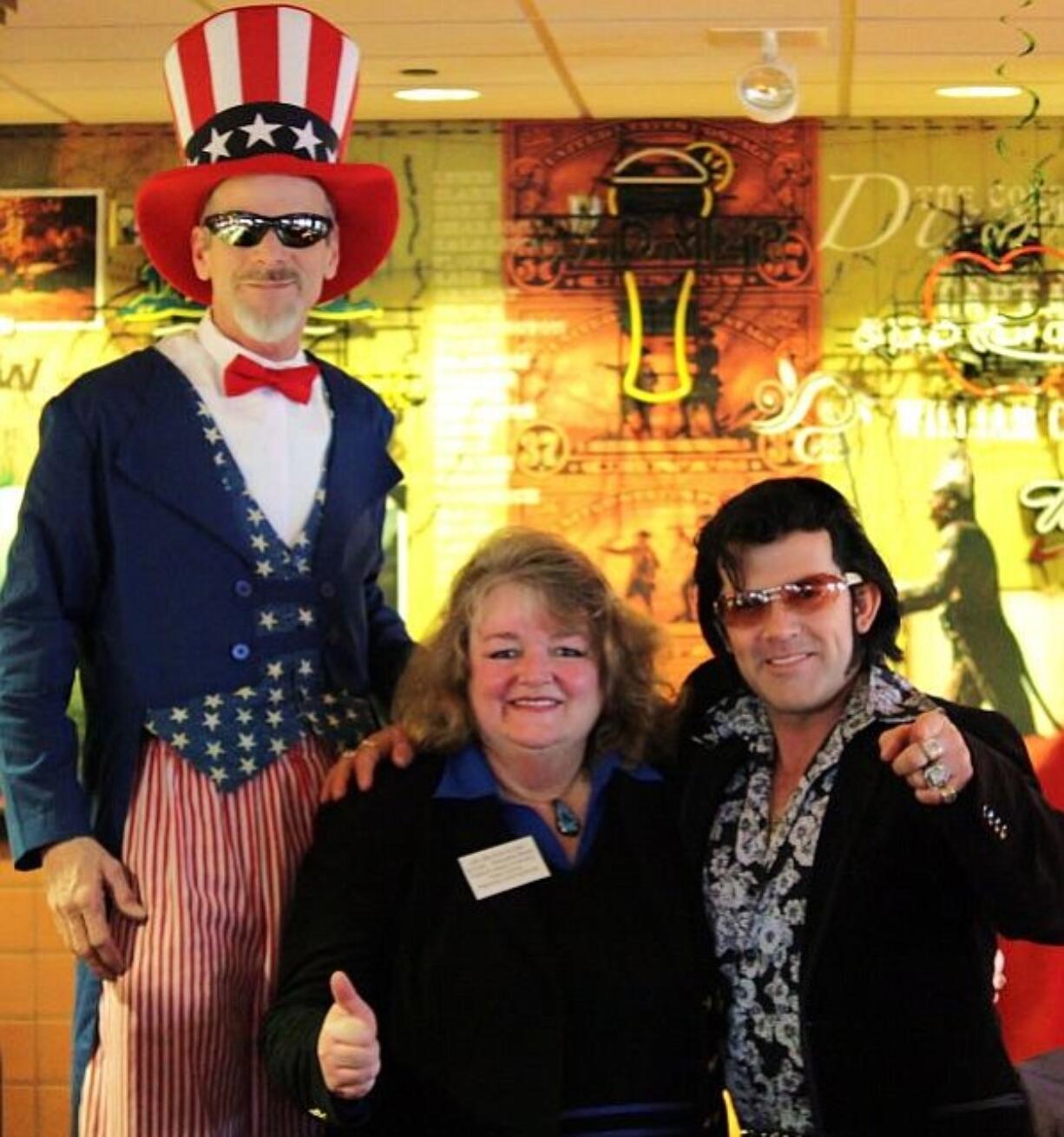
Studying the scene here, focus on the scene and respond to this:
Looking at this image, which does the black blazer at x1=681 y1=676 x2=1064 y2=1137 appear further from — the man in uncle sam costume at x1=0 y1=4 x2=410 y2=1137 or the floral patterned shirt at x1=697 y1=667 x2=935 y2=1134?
the man in uncle sam costume at x1=0 y1=4 x2=410 y2=1137

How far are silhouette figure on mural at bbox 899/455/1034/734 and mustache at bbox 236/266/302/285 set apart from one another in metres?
3.39

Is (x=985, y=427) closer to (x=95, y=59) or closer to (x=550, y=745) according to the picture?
(x=95, y=59)

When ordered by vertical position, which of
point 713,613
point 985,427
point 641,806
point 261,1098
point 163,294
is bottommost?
point 261,1098

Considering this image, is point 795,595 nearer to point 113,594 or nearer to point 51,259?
point 113,594

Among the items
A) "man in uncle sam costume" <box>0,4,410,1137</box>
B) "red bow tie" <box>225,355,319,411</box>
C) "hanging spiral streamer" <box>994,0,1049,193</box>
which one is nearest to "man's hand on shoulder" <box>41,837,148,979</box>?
"man in uncle sam costume" <box>0,4,410,1137</box>

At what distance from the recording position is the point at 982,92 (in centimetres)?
564

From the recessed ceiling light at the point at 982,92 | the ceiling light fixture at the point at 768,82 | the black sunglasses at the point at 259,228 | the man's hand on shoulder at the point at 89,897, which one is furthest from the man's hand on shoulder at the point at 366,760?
the recessed ceiling light at the point at 982,92

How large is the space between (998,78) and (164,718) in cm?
328

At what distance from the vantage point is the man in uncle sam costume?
2838 mm

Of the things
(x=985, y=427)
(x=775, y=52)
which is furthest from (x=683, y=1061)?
(x=985, y=427)

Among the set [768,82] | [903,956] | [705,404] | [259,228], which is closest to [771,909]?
[903,956]

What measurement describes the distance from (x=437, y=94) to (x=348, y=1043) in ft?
11.6

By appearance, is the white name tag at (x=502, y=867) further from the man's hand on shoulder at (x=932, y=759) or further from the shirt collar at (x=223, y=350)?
the shirt collar at (x=223, y=350)

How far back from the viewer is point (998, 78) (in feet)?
18.0
